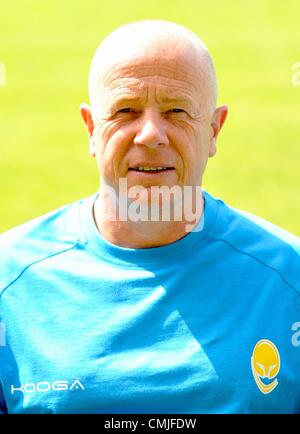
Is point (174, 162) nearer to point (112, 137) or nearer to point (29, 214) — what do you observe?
point (112, 137)

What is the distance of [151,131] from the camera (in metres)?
3.31

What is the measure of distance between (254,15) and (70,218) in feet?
32.5

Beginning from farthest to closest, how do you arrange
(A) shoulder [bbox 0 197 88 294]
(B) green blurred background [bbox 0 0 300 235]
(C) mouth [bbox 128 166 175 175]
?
(B) green blurred background [bbox 0 0 300 235] < (A) shoulder [bbox 0 197 88 294] < (C) mouth [bbox 128 166 175 175]

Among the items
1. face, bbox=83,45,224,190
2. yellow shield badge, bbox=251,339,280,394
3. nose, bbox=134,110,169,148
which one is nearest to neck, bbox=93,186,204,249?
face, bbox=83,45,224,190

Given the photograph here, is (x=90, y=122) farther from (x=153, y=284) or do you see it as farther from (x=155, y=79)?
(x=153, y=284)

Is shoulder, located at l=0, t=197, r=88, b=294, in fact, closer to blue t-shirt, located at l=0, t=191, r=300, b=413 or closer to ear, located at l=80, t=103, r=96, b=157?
blue t-shirt, located at l=0, t=191, r=300, b=413

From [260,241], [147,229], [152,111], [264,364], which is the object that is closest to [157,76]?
[152,111]

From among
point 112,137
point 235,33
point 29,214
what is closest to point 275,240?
point 112,137

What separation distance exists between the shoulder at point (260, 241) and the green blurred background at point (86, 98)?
14.5 feet

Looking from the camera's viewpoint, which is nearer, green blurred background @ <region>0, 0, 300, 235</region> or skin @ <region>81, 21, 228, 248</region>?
skin @ <region>81, 21, 228, 248</region>

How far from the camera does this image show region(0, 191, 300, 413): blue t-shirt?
3277 mm

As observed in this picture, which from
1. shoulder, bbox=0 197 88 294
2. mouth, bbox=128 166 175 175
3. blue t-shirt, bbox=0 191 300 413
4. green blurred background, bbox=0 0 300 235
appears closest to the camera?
blue t-shirt, bbox=0 191 300 413

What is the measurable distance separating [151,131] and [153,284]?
503 mm

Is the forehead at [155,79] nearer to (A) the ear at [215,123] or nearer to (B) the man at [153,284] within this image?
(B) the man at [153,284]
